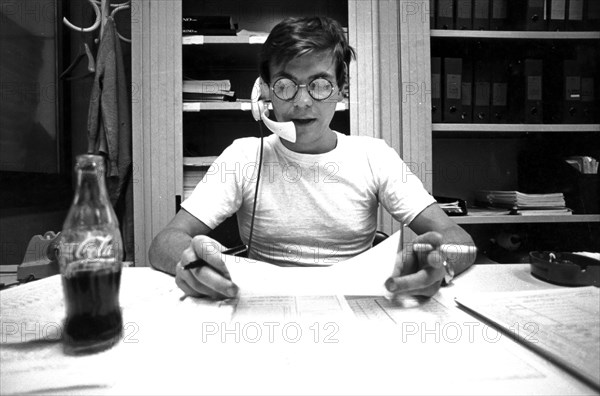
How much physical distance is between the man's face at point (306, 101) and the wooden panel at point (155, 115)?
535mm

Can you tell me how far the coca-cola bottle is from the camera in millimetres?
357

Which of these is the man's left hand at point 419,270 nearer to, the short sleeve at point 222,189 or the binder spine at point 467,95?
the short sleeve at point 222,189

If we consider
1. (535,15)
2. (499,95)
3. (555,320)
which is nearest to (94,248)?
(555,320)

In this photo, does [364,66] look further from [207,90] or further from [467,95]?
[207,90]

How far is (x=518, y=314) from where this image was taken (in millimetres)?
423

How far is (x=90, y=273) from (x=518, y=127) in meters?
1.39

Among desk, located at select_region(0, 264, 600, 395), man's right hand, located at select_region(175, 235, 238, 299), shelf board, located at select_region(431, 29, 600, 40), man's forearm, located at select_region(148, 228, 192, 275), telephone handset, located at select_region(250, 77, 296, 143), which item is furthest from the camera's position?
shelf board, located at select_region(431, 29, 600, 40)

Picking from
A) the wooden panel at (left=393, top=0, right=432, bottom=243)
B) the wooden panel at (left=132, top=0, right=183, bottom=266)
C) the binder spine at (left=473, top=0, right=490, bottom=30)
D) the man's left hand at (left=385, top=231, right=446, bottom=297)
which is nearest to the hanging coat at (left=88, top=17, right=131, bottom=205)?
the wooden panel at (left=132, top=0, right=183, bottom=266)

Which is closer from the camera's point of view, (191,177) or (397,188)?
(397,188)

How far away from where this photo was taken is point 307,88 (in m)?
0.93

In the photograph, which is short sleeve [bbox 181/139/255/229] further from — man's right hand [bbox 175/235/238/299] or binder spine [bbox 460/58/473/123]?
binder spine [bbox 460/58/473/123]

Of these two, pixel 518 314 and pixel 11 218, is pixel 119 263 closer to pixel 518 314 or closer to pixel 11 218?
pixel 11 218

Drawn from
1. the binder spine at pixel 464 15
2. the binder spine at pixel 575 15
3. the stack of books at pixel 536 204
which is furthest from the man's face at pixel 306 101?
the binder spine at pixel 575 15

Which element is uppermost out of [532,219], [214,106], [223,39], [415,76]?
[223,39]
